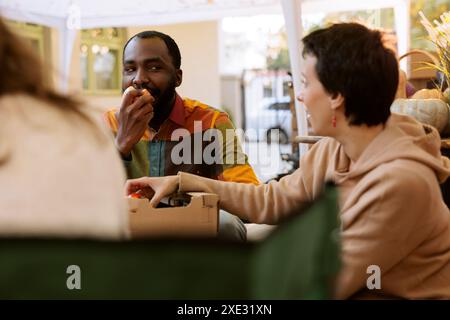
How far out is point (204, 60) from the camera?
1042cm

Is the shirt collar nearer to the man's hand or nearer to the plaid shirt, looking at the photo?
the plaid shirt

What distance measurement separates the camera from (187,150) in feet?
6.82

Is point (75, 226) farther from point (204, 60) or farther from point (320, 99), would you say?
point (204, 60)

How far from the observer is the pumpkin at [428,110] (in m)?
2.40

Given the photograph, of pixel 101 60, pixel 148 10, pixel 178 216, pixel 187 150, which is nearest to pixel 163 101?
pixel 187 150

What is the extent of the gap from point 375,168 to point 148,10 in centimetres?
428

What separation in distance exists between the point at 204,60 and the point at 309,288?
10.0m

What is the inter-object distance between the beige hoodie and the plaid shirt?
65cm

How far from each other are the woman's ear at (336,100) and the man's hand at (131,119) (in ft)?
2.28

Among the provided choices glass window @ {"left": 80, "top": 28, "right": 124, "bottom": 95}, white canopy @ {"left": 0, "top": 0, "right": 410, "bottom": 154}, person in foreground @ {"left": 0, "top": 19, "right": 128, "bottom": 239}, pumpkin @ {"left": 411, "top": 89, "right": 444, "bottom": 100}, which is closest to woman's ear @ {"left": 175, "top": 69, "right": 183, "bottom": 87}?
pumpkin @ {"left": 411, "top": 89, "right": 444, "bottom": 100}

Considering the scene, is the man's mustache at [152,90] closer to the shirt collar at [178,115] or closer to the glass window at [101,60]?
the shirt collar at [178,115]

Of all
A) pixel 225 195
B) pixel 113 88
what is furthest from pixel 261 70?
pixel 225 195

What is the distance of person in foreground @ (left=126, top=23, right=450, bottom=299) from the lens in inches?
48.3

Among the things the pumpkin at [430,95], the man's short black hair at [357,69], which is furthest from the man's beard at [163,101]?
the pumpkin at [430,95]
